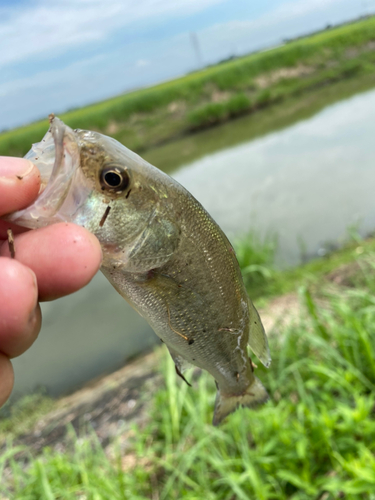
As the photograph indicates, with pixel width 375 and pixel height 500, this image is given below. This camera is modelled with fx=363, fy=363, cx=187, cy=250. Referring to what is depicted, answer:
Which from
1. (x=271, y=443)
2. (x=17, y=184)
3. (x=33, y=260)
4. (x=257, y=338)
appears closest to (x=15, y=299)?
(x=33, y=260)

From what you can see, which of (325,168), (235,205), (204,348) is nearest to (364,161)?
(325,168)

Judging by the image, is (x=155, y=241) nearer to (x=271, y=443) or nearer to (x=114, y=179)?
(x=114, y=179)

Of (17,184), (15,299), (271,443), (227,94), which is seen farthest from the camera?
(227,94)

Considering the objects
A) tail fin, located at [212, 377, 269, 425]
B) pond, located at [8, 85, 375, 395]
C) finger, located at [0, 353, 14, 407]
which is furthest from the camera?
pond, located at [8, 85, 375, 395]

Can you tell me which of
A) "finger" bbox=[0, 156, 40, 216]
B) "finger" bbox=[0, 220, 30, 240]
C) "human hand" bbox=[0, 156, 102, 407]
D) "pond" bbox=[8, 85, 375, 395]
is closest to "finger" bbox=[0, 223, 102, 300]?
"human hand" bbox=[0, 156, 102, 407]

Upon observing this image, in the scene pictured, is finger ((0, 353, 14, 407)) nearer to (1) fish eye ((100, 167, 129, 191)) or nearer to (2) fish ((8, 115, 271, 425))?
(2) fish ((8, 115, 271, 425))

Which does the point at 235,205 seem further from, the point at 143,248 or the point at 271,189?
the point at 143,248

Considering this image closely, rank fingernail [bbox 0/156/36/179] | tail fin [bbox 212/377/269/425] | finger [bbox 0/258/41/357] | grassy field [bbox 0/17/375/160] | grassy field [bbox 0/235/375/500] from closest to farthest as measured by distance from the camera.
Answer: finger [bbox 0/258/41/357], fingernail [bbox 0/156/36/179], tail fin [bbox 212/377/269/425], grassy field [bbox 0/235/375/500], grassy field [bbox 0/17/375/160]
